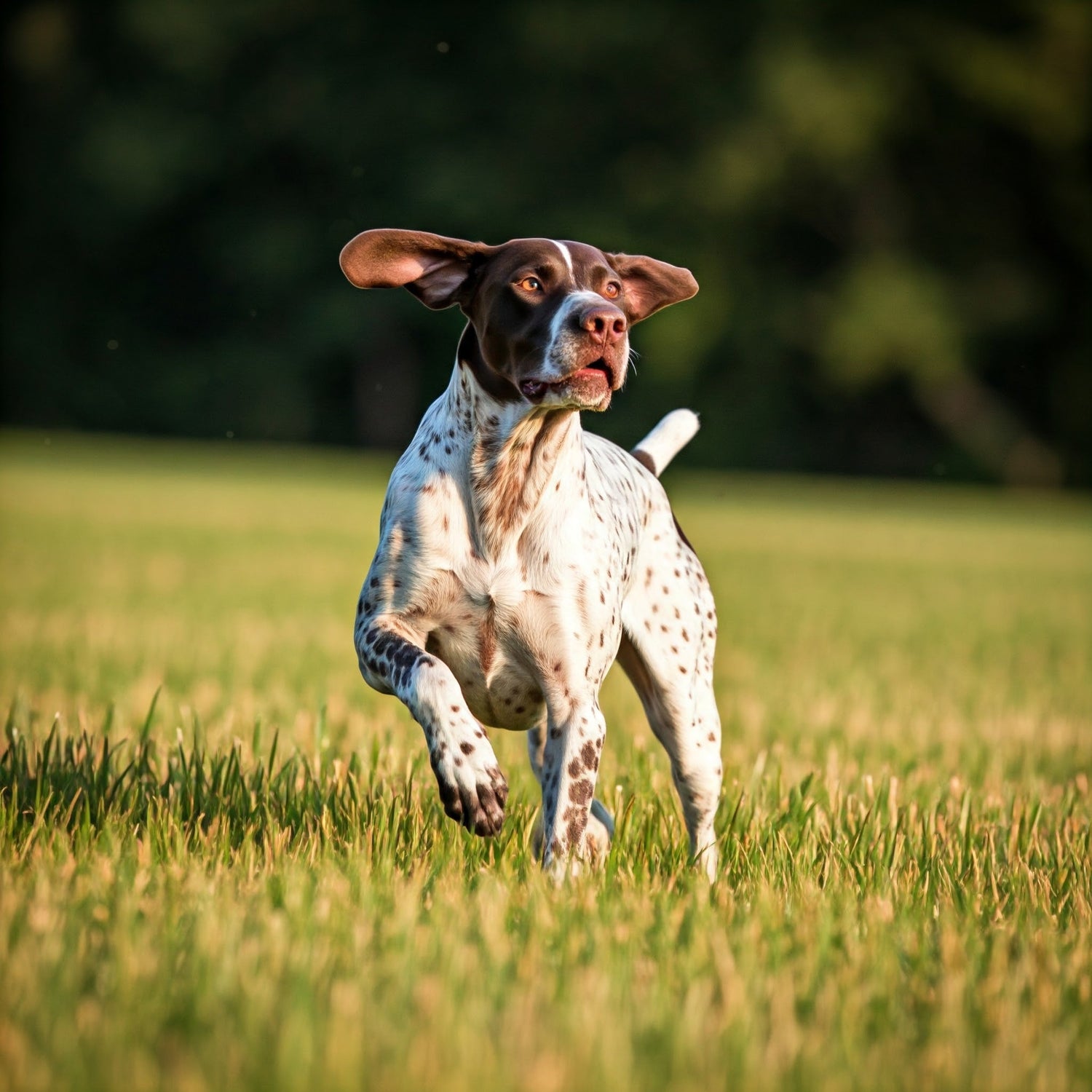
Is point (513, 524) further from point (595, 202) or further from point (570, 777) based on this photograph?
point (595, 202)

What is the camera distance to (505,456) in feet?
13.0

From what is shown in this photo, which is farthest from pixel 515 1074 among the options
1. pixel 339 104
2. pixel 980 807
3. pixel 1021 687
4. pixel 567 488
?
pixel 339 104

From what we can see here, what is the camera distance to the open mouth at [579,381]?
3805 millimetres

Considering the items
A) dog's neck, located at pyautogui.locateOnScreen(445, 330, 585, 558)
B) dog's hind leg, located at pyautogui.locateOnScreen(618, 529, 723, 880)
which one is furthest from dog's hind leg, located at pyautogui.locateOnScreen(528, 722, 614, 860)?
dog's neck, located at pyautogui.locateOnScreen(445, 330, 585, 558)

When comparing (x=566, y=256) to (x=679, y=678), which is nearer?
(x=566, y=256)

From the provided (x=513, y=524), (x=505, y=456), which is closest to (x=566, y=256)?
(x=505, y=456)

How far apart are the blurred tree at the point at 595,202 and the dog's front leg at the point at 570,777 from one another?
102ft

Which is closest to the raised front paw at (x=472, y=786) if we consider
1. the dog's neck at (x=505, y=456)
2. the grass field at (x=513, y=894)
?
the grass field at (x=513, y=894)

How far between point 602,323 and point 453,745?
1.13m

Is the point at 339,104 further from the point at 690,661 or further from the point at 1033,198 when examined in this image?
the point at 690,661

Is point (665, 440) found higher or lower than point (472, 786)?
higher

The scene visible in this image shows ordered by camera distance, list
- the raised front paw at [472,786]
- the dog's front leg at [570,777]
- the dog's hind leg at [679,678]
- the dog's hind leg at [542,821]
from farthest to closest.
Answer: the dog's hind leg at [679,678], the dog's hind leg at [542,821], the dog's front leg at [570,777], the raised front paw at [472,786]

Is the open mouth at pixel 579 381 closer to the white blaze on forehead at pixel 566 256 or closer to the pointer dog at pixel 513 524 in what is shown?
the pointer dog at pixel 513 524

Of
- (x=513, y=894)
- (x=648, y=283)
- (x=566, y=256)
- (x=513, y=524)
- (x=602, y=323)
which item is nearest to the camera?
(x=513, y=894)
